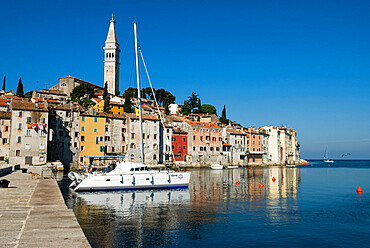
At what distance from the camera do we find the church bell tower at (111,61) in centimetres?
13812

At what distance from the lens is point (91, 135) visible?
73000 mm

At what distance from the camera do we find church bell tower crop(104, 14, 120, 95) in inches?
5438

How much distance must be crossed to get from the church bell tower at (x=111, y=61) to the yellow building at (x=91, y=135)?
64354 millimetres

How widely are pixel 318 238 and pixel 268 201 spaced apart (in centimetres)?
1199

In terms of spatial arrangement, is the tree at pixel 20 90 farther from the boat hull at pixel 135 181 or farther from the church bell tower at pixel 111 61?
the boat hull at pixel 135 181

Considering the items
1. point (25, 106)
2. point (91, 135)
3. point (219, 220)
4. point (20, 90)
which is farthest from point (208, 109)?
point (219, 220)

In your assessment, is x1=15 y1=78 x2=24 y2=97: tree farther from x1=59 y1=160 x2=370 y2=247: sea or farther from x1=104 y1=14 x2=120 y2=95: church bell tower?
x1=59 y1=160 x2=370 y2=247: sea

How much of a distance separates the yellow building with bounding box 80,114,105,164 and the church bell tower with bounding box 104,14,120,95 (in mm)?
64354

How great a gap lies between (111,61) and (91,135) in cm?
7353

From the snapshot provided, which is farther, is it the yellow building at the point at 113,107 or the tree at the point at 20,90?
the yellow building at the point at 113,107

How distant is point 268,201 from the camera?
29.1 metres

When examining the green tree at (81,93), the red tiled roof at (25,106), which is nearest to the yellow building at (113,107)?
the green tree at (81,93)

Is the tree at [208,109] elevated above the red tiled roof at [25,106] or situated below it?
above

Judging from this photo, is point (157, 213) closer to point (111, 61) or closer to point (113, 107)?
point (113, 107)
